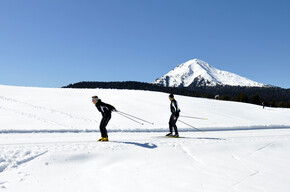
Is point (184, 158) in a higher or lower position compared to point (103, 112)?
lower

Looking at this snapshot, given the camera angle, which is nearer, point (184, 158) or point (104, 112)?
point (184, 158)

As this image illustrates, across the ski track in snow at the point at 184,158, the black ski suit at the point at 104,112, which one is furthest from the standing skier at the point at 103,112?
the ski track in snow at the point at 184,158

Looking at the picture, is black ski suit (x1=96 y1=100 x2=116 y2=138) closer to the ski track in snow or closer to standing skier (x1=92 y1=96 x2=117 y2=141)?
standing skier (x1=92 y1=96 x2=117 y2=141)

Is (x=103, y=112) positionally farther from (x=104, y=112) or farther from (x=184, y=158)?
(x=184, y=158)

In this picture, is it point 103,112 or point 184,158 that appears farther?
point 103,112

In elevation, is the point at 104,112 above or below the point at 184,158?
above

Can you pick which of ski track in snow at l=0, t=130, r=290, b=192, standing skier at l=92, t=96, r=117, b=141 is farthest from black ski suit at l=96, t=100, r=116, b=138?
ski track in snow at l=0, t=130, r=290, b=192

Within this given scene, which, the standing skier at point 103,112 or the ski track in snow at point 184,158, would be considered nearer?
the ski track in snow at point 184,158

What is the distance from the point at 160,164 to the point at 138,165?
24.2 inches

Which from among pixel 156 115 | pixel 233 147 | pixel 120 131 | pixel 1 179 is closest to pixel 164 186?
pixel 1 179

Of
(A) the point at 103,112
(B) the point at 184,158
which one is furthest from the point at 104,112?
(B) the point at 184,158

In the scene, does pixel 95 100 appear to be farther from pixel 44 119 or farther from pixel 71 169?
pixel 44 119

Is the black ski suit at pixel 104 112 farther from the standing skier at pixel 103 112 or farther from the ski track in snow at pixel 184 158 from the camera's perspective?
the ski track in snow at pixel 184 158

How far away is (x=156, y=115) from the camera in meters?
17.9
